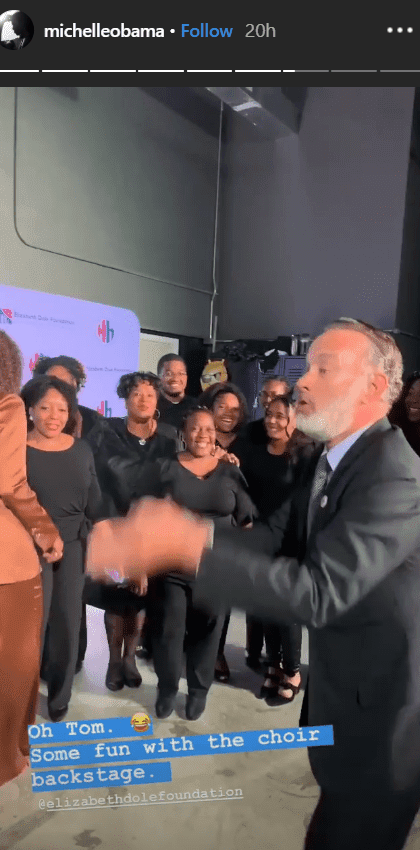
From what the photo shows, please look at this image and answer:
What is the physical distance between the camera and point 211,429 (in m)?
1.02

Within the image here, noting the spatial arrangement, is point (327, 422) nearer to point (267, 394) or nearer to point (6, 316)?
point (267, 394)

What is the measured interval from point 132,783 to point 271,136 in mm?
1087

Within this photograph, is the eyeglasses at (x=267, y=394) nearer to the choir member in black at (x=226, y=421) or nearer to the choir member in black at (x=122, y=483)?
the choir member in black at (x=226, y=421)

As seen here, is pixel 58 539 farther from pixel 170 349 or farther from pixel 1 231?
pixel 1 231

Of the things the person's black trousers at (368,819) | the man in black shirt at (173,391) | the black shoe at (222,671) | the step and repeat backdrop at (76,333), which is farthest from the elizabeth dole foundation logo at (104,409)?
the person's black trousers at (368,819)

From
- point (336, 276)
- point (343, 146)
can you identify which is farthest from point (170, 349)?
point (343, 146)

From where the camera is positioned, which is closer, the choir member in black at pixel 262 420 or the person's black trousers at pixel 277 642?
the person's black trousers at pixel 277 642

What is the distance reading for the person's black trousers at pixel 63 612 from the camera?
0.85 meters

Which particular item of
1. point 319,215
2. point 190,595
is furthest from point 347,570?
point 319,215

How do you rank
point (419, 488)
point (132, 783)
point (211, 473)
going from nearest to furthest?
1. point (419, 488)
2. point (132, 783)
3. point (211, 473)

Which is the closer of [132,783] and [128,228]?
[132,783]

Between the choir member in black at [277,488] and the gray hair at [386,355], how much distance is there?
5.8 inches

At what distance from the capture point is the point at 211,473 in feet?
3.23

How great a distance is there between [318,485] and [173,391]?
352 mm
